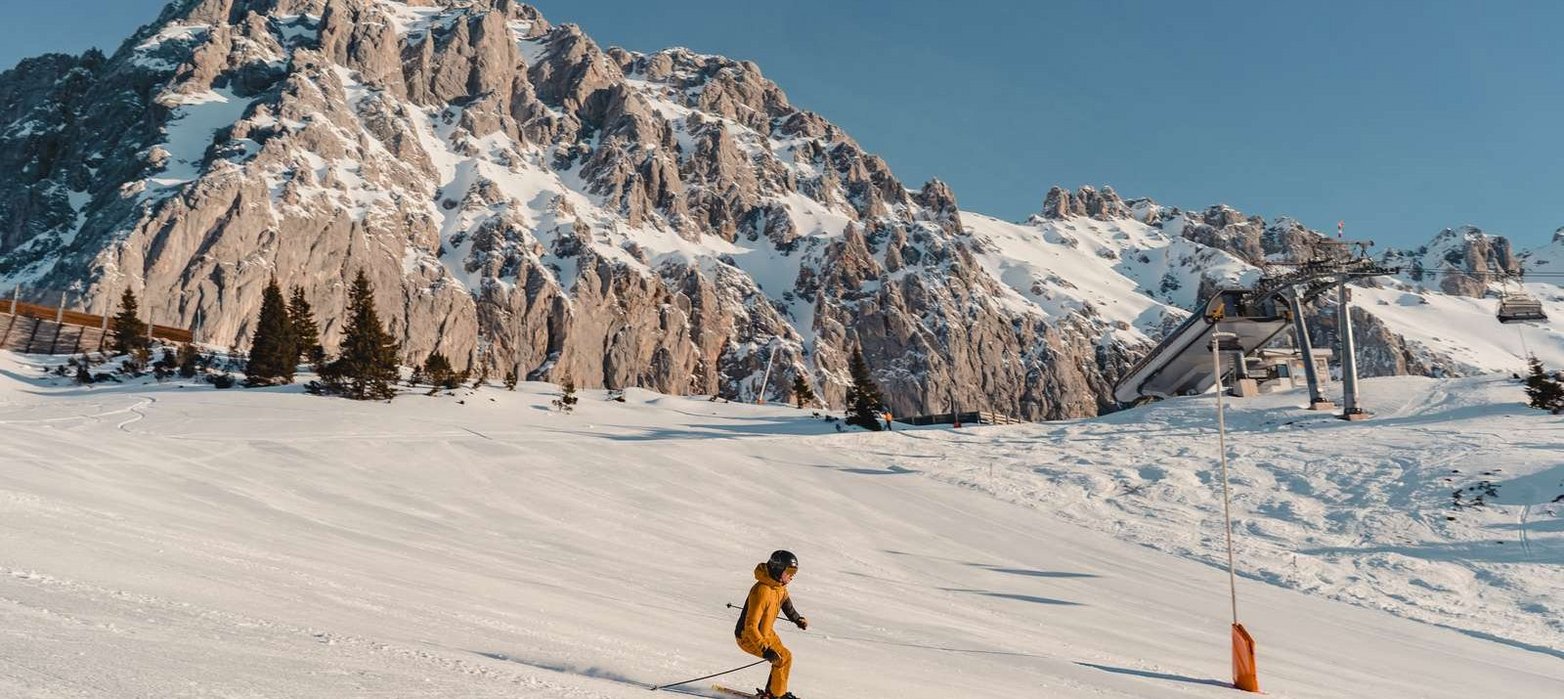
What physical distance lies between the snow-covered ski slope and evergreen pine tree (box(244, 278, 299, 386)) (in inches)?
145

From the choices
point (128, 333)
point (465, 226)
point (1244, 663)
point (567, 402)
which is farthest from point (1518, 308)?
point (465, 226)

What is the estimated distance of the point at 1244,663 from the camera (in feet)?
37.8

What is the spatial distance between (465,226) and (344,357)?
113646 mm

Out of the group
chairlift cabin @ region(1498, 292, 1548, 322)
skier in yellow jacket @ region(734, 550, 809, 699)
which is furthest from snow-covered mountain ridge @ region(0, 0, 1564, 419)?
skier in yellow jacket @ region(734, 550, 809, 699)

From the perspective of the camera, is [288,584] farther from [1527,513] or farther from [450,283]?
[450,283]

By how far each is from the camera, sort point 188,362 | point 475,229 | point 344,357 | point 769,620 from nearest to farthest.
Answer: point 769,620
point 344,357
point 188,362
point 475,229

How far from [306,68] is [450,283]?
52.5m

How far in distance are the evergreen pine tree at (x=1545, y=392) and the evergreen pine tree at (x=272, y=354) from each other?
56318mm

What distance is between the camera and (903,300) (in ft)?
560

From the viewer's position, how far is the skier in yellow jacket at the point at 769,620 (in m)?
7.63

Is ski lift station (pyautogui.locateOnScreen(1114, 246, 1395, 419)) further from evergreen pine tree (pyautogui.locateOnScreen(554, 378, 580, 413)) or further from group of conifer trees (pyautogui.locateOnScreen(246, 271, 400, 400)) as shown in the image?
group of conifer trees (pyautogui.locateOnScreen(246, 271, 400, 400))

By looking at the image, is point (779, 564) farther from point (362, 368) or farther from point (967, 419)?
point (967, 419)

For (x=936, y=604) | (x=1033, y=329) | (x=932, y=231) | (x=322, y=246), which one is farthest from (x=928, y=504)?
(x=932, y=231)

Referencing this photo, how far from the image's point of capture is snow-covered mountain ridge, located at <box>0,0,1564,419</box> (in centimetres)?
12175
